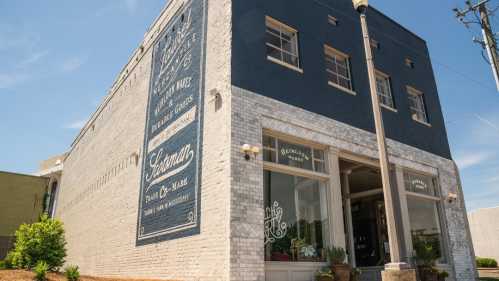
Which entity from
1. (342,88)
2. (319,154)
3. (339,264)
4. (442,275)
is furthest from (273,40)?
(442,275)

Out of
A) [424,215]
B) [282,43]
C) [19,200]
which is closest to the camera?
[282,43]

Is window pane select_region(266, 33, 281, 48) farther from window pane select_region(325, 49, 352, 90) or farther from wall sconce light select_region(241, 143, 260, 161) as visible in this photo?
wall sconce light select_region(241, 143, 260, 161)

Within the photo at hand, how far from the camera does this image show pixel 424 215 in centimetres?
1333

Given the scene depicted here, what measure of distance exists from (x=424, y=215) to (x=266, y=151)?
291 inches

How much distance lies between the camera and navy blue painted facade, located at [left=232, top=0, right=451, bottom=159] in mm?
9844

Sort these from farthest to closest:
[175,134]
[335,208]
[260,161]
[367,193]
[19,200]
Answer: [19,200] < [367,193] < [175,134] < [335,208] < [260,161]

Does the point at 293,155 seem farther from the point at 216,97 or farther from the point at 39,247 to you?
the point at 39,247

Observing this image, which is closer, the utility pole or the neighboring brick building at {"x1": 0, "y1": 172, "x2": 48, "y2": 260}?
the utility pole

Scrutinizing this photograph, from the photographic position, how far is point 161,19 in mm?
14578

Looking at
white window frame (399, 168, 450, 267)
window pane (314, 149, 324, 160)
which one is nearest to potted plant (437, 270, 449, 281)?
white window frame (399, 168, 450, 267)

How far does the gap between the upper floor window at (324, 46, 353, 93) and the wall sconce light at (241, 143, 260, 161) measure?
14.9 feet

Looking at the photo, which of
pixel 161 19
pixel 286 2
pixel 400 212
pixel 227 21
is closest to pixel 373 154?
pixel 400 212

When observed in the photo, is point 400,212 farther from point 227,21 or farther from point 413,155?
point 227,21

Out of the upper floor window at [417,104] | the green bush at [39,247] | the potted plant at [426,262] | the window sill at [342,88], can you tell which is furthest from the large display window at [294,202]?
the green bush at [39,247]
